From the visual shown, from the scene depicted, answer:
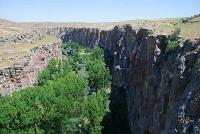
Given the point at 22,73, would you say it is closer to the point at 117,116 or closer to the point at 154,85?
the point at 117,116

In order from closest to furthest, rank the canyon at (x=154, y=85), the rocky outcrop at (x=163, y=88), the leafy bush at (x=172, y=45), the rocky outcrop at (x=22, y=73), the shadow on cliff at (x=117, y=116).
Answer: the rocky outcrop at (x=163, y=88)
the canyon at (x=154, y=85)
the leafy bush at (x=172, y=45)
the shadow on cliff at (x=117, y=116)
the rocky outcrop at (x=22, y=73)

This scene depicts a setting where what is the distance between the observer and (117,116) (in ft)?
175

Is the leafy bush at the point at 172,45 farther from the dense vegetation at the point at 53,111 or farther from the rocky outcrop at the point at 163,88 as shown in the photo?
the dense vegetation at the point at 53,111

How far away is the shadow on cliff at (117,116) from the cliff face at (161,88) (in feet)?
0.62

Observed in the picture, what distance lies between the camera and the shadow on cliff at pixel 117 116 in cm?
4908

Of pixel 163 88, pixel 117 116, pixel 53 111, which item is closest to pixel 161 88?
pixel 163 88

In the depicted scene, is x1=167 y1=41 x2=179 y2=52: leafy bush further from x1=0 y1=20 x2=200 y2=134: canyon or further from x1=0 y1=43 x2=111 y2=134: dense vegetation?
x1=0 y1=43 x2=111 y2=134: dense vegetation

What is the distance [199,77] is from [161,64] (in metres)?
14.1

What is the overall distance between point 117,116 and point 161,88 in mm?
19506

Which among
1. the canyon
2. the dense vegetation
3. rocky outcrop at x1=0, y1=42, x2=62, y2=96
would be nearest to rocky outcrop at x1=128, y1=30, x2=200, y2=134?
the canyon

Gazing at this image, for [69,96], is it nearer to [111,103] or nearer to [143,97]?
[111,103]

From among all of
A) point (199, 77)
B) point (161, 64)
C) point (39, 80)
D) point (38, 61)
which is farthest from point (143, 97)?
point (38, 61)

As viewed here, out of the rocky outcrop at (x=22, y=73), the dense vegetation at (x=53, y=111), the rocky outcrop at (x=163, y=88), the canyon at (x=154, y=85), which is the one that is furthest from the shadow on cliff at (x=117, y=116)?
the rocky outcrop at (x=22, y=73)

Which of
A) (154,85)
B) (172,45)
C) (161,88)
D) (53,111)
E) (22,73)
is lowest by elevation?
(53,111)
